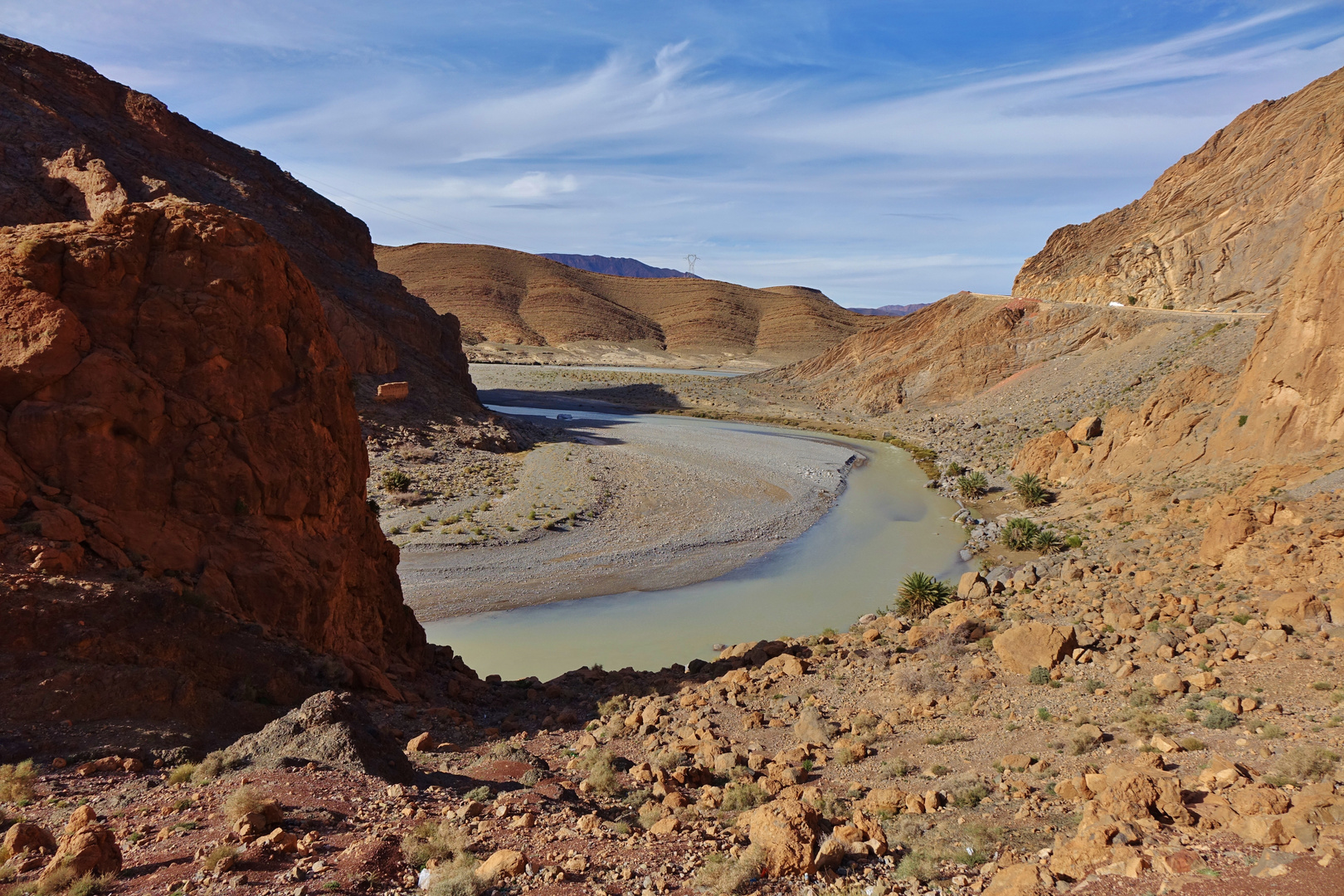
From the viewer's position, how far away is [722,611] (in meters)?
21.6

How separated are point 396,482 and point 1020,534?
2199 cm

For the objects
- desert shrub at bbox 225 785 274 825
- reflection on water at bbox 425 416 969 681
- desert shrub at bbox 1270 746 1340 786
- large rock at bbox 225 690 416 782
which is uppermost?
desert shrub at bbox 1270 746 1340 786

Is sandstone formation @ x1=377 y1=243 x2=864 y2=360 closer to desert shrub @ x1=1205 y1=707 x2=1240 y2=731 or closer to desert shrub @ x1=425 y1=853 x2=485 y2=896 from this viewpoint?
desert shrub @ x1=1205 y1=707 x2=1240 y2=731

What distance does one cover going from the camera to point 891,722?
36.0 ft

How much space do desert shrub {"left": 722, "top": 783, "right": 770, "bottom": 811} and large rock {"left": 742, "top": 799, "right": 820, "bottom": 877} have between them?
1209 millimetres

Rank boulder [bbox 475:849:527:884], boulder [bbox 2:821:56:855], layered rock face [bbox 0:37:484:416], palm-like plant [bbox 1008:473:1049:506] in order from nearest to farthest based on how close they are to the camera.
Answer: boulder [bbox 2:821:56:855], boulder [bbox 475:849:527:884], layered rock face [bbox 0:37:484:416], palm-like plant [bbox 1008:473:1049:506]

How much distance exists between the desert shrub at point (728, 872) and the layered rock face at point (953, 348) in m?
49.1

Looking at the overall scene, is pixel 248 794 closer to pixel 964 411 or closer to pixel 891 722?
pixel 891 722

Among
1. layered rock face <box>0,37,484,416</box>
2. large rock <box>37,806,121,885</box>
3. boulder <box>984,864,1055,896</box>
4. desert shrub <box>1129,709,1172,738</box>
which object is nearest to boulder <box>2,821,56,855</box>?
large rock <box>37,806,121,885</box>

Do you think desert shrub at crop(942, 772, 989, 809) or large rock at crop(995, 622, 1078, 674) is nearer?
desert shrub at crop(942, 772, 989, 809)

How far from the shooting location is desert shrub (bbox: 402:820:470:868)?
19.3 feet

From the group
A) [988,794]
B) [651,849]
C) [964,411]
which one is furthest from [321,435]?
[964,411]

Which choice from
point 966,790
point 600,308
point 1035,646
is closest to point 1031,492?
point 1035,646

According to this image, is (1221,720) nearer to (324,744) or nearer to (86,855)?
(324,744)
